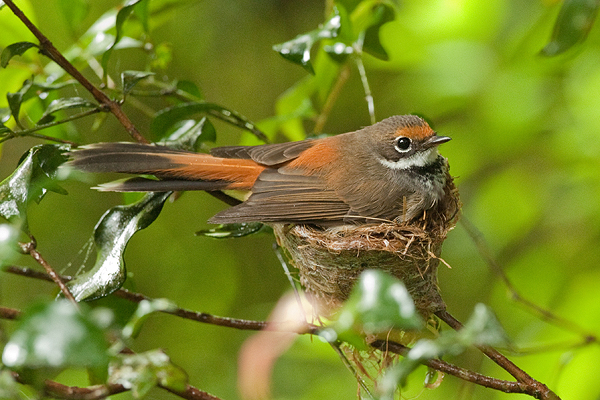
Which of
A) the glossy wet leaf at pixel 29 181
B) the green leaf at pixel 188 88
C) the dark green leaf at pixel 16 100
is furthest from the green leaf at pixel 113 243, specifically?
the green leaf at pixel 188 88

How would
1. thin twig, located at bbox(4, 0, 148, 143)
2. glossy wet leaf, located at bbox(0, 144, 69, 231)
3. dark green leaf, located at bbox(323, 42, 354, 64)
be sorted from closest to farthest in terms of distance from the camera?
glossy wet leaf, located at bbox(0, 144, 69, 231), thin twig, located at bbox(4, 0, 148, 143), dark green leaf, located at bbox(323, 42, 354, 64)

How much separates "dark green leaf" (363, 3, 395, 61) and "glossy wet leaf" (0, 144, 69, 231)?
4.51 feet

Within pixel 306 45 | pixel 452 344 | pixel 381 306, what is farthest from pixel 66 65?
pixel 452 344

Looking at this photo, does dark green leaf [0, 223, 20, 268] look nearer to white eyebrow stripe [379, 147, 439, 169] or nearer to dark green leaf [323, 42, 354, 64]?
dark green leaf [323, 42, 354, 64]

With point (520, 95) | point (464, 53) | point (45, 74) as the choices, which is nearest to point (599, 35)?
point (520, 95)

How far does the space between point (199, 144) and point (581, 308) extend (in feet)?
6.24

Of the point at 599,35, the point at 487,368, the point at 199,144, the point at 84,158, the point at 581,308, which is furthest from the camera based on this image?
the point at 487,368

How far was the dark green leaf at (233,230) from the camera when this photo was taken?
2447 millimetres

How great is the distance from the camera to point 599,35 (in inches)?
115

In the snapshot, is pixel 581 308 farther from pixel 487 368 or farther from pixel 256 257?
pixel 256 257

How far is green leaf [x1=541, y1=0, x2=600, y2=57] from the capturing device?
2166mm

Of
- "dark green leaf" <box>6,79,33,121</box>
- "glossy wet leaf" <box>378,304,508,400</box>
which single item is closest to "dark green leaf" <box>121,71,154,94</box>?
"dark green leaf" <box>6,79,33,121</box>

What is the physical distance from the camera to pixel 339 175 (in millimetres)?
2963

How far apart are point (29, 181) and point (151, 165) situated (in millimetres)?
666
